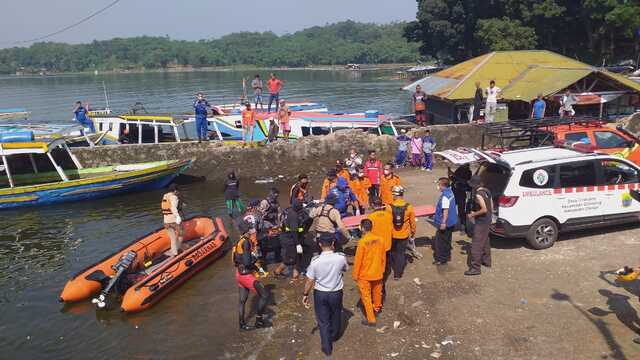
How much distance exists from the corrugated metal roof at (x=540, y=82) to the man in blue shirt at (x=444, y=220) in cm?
1291

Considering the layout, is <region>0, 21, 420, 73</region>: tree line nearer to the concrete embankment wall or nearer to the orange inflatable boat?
the concrete embankment wall

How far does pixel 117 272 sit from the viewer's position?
10.1 m

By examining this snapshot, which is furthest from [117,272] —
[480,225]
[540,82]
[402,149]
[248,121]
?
[540,82]

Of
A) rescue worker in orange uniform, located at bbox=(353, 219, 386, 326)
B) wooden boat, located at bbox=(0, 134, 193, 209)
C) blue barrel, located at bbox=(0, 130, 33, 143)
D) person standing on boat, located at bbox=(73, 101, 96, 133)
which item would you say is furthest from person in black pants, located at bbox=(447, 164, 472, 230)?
person standing on boat, located at bbox=(73, 101, 96, 133)

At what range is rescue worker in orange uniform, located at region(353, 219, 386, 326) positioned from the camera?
7.30 m

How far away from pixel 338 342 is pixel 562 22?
1634 inches

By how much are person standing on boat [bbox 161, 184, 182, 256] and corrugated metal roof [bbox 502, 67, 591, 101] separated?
15.2m

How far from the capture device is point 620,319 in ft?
25.2

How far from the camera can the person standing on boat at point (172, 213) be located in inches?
438

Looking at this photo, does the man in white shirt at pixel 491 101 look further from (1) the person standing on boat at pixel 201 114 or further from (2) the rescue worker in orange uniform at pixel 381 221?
(2) the rescue worker in orange uniform at pixel 381 221

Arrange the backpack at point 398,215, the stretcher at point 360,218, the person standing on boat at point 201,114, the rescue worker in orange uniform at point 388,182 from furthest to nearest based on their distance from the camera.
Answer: the person standing on boat at point 201,114
the rescue worker in orange uniform at point 388,182
the stretcher at point 360,218
the backpack at point 398,215

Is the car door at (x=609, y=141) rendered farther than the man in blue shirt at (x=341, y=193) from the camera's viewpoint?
Yes

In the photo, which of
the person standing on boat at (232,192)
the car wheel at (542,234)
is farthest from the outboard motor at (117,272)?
the car wheel at (542,234)

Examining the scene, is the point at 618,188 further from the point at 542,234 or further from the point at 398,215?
the point at 398,215
